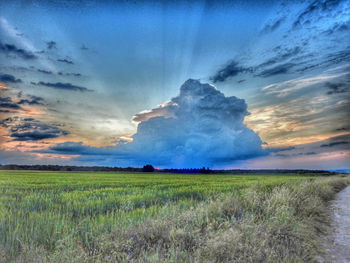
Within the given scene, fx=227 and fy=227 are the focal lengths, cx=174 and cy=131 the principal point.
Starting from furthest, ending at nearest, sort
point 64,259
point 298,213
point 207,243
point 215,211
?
point 298,213
point 215,211
point 207,243
point 64,259

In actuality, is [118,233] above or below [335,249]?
above

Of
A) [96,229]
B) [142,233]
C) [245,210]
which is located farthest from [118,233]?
[245,210]

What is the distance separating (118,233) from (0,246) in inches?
87.7

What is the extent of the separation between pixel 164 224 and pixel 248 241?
1.89 meters

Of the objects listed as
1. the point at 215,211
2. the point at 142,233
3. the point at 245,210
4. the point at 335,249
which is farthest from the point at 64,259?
the point at 335,249

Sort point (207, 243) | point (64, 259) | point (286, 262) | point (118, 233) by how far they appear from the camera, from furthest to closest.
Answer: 1. point (118, 233)
2. point (207, 243)
3. point (286, 262)
4. point (64, 259)

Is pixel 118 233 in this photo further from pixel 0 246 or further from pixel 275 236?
pixel 275 236

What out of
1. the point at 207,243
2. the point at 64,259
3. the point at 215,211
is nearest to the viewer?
the point at 64,259

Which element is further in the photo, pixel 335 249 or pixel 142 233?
pixel 335 249

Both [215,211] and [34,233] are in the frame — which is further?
[215,211]

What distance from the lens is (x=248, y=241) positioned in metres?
4.58

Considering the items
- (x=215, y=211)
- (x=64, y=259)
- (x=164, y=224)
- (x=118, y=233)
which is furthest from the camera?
(x=215, y=211)

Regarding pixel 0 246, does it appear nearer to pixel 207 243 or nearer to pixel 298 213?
pixel 207 243

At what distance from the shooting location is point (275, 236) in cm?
506
